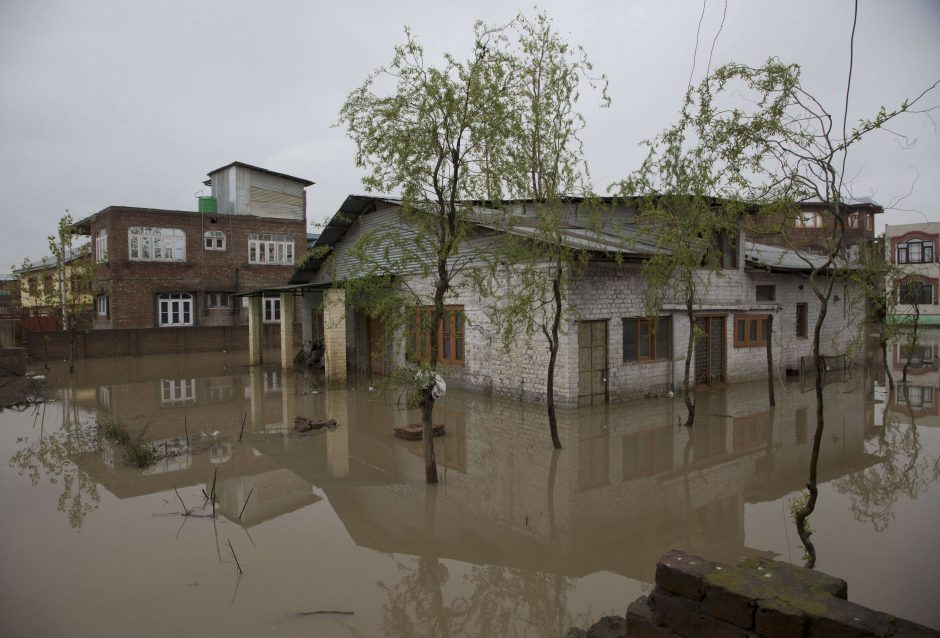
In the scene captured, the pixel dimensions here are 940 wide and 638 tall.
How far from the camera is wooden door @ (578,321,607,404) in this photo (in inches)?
528

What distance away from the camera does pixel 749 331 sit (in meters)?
17.4

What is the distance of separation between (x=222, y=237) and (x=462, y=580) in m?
29.3

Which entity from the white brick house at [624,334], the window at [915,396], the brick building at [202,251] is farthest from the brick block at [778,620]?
the brick building at [202,251]

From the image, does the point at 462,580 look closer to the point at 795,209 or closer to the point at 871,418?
the point at 795,209

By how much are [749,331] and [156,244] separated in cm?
2675

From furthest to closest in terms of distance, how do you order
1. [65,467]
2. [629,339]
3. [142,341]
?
1. [142,341]
2. [629,339]
3. [65,467]

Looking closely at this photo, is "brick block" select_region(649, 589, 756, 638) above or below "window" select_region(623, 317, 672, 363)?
below

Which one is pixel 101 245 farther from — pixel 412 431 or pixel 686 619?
pixel 686 619

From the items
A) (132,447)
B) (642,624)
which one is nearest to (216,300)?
(132,447)

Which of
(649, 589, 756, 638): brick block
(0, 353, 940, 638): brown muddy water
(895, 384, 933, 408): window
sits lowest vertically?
(0, 353, 940, 638): brown muddy water

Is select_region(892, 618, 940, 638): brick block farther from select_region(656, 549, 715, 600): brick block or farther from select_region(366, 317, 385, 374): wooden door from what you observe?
select_region(366, 317, 385, 374): wooden door

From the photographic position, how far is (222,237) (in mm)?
31062

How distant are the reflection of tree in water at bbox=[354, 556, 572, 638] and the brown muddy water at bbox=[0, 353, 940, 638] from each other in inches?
0.8

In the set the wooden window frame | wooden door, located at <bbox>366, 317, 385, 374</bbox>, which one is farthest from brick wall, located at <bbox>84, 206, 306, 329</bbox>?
the wooden window frame
